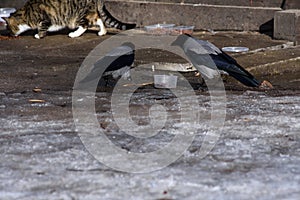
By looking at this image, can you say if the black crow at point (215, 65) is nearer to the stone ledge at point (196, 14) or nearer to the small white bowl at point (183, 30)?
the small white bowl at point (183, 30)

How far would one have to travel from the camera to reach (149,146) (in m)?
4.01

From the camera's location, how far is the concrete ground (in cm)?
333

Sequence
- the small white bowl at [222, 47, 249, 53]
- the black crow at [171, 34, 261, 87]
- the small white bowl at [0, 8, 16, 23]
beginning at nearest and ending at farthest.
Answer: the black crow at [171, 34, 261, 87]
the small white bowl at [222, 47, 249, 53]
the small white bowl at [0, 8, 16, 23]

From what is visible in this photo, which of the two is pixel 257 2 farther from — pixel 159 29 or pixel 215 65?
pixel 215 65

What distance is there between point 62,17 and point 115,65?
315 centimetres

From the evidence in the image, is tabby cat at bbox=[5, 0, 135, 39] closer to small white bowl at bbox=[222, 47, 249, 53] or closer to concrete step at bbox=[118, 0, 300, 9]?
concrete step at bbox=[118, 0, 300, 9]

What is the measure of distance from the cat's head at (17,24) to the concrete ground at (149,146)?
241 centimetres

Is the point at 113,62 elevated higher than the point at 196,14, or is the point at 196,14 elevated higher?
the point at 113,62

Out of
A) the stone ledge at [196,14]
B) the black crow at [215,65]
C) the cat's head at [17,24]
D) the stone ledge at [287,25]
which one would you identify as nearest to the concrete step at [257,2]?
the stone ledge at [196,14]

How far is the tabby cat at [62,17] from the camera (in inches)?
341

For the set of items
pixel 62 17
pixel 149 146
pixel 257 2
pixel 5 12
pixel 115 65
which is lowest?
pixel 5 12

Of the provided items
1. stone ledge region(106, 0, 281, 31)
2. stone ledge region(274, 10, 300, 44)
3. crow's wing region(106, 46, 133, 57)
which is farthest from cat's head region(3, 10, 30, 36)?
stone ledge region(274, 10, 300, 44)

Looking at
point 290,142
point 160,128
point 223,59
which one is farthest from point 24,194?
point 223,59

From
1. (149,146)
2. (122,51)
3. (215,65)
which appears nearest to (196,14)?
(122,51)
